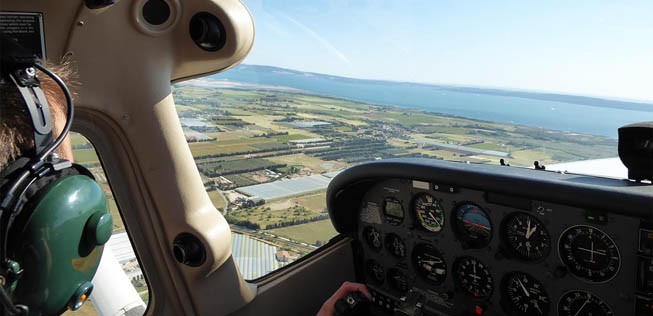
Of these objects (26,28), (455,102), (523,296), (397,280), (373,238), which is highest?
(26,28)

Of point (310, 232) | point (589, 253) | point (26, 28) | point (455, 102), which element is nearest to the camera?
point (26, 28)

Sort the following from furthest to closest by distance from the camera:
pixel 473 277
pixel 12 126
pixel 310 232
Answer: pixel 310 232, pixel 473 277, pixel 12 126

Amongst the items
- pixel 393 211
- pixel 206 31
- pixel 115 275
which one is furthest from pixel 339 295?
pixel 206 31

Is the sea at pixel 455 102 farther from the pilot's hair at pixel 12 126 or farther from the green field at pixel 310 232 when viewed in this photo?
the pilot's hair at pixel 12 126

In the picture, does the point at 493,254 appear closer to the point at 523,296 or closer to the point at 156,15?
the point at 523,296

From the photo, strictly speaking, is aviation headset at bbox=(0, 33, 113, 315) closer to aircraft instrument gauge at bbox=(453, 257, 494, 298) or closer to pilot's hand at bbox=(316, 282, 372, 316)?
pilot's hand at bbox=(316, 282, 372, 316)

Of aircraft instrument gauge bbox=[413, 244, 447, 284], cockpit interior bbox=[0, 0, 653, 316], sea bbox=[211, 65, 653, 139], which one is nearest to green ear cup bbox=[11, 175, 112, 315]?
cockpit interior bbox=[0, 0, 653, 316]

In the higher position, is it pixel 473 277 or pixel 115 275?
pixel 115 275
